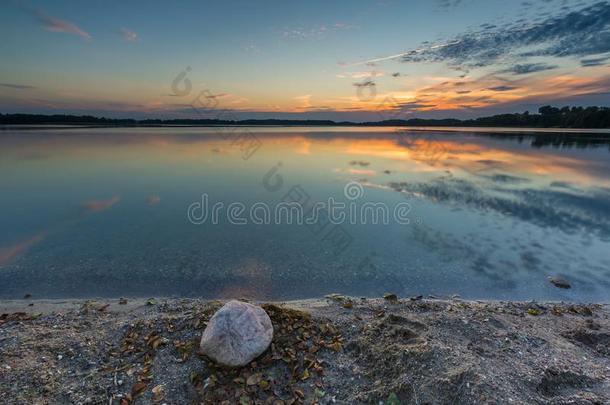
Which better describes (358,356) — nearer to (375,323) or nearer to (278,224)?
(375,323)

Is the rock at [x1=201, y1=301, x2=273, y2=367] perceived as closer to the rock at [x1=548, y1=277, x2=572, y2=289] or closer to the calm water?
the calm water

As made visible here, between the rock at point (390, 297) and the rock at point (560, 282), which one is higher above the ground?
the rock at point (390, 297)

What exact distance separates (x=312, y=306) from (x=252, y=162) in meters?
19.1

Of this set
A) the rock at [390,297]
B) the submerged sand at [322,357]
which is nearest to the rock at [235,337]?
the submerged sand at [322,357]

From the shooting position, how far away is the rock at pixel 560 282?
19.9 ft

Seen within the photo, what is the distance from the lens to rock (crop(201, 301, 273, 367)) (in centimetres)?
354

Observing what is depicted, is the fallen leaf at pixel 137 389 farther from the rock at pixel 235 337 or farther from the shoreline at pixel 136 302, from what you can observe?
the shoreline at pixel 136 302

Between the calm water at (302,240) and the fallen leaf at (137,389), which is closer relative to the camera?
the fallen leaf at (137,389)

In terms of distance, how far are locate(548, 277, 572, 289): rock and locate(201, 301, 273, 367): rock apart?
18.8 feet

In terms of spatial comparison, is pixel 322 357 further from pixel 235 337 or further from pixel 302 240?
pixel 302 240

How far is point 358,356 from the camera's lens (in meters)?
3.84

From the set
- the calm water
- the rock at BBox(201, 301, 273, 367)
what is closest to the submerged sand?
the rock at BBox(201, 301, 273, 367)

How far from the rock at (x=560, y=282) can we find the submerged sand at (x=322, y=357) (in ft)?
3.88

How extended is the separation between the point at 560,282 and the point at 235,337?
6.28m
